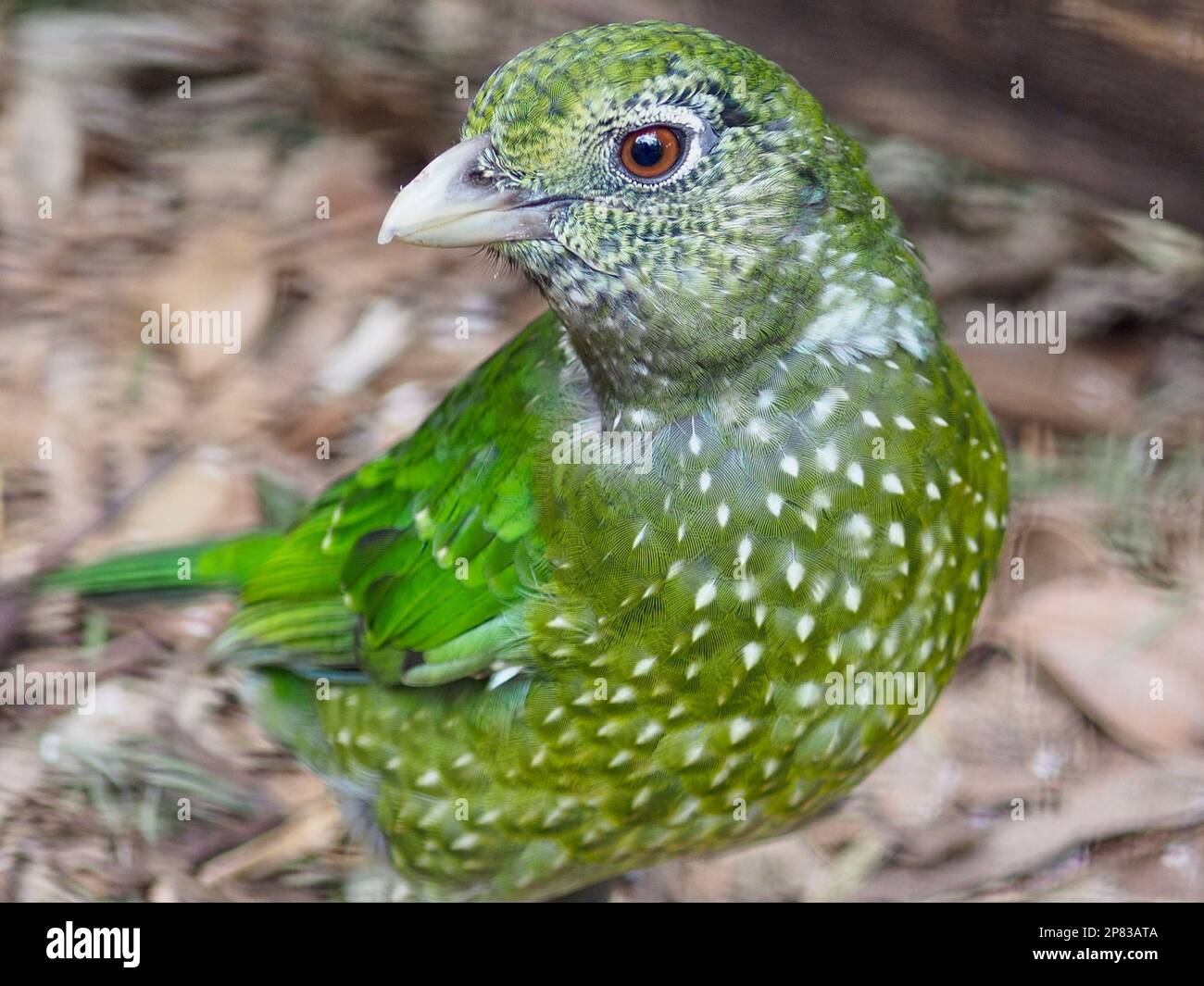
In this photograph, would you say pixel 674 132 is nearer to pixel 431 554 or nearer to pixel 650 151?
pixel 650 151

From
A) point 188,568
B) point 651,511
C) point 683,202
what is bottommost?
point 651,511

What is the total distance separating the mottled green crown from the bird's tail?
120 centimetres

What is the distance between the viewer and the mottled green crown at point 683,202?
2.07m

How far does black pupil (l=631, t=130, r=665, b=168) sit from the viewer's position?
2068 millimetres

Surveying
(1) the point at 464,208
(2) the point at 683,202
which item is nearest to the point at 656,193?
(2) the point at 683,202

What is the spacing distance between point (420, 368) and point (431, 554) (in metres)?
1.39

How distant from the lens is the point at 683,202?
2100mm

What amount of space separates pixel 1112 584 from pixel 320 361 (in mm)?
2251

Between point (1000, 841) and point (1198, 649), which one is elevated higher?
point (1198, 649)

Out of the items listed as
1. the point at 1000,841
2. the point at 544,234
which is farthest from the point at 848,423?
the point at 1000,841

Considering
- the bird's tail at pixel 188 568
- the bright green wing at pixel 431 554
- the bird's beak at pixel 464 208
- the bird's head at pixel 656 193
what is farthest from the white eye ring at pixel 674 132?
the bird's tail at pixel 188 568

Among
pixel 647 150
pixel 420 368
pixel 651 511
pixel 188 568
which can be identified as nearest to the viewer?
pixel 647 150

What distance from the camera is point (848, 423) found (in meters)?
2.35
